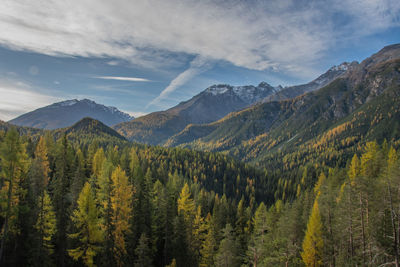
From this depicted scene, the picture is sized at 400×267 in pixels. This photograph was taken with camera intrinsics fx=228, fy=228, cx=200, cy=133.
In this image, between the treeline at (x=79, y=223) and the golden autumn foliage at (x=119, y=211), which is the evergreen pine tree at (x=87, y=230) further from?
the golden autumn foliage at (x=119, y=211)

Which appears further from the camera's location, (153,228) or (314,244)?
(153,228)

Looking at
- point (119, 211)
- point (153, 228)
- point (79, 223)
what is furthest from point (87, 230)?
point (153, 228)

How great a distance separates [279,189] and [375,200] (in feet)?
516

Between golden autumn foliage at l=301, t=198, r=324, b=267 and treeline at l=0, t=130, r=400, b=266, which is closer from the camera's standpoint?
treeline at l=0, t=130, r=400, b=266

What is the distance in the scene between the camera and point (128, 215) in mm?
40219

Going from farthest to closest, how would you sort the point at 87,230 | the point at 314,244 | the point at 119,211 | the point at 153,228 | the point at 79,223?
1. the point at 153,228
2. the point at 119,211
3. the point at 87,230
4. the point at 79,223
5. the point at 314,244

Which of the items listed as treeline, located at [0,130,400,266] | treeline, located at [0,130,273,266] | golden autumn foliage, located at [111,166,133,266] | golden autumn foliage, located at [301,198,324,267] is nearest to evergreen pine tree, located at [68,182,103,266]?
treeline, located at [0,130,273,266]

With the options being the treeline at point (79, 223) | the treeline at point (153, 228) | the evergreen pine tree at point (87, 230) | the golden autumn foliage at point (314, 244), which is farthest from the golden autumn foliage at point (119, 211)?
the golden autumn foliage at point (314, 244)

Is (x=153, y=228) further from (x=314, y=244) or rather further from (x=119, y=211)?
(x=314, y=244)

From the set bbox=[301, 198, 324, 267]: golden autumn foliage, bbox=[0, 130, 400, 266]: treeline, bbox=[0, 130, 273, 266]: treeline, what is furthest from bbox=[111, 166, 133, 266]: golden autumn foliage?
bbox=[301, 198, 324, 267]: golden autumn foliage

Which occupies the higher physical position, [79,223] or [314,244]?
[79,223]

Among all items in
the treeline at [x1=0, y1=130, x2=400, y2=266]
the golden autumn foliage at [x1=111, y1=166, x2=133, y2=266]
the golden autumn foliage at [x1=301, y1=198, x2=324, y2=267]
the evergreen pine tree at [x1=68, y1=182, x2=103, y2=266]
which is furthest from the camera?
the golden autumn foliage at [x1=111, y1=166, x2=133, y2=266]

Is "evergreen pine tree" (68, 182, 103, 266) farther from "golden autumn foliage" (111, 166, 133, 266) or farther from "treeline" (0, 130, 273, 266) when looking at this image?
"golden autumn foliage" (111, 166, 133, 266)

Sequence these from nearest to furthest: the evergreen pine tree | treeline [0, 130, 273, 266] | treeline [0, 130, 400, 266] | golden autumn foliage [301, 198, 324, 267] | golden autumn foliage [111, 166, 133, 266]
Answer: treeline [0, 130, 400, 266], treeline [0, 130, 273, 266], golden autumn foliage [301, 198, 324, 267], the evergreen pine tree, golden autumn foliage [111, 166, 133, 266]
